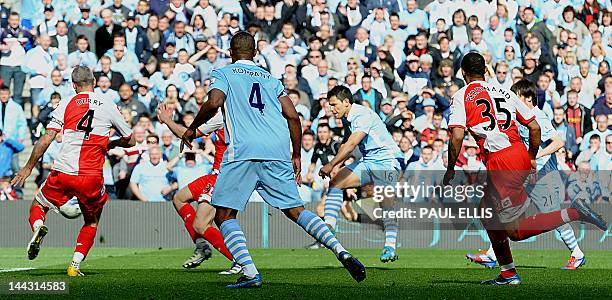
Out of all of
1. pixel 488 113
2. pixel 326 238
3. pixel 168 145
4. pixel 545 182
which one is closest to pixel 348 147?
pixel 545 182

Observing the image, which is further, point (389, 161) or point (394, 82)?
point (394, 82)

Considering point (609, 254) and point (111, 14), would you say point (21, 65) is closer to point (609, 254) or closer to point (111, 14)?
point (111, 14)

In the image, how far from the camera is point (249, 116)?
11211 mm

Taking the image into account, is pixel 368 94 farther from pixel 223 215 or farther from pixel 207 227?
pixel 223 215

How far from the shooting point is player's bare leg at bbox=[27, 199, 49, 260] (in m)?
12.6

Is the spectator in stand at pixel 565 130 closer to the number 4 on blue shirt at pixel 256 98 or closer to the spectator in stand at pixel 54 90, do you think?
the spectator in stand at pixel 54 90

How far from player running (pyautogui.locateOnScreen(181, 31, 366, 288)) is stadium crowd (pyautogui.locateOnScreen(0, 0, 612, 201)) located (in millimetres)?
10116

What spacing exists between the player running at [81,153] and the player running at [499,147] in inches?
158

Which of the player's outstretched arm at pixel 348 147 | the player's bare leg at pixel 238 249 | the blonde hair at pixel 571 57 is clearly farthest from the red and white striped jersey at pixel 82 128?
the blonde hair at pixel 571 57

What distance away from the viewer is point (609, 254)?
63.0 ft

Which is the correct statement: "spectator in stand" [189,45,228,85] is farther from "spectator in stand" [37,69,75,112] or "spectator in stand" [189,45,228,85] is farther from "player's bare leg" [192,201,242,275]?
"player's bare leg" [192,201,242,275]

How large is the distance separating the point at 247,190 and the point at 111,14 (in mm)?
14691

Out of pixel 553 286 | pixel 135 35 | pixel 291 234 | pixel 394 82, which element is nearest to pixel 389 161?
pixel 553 286

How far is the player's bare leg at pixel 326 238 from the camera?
35.7 feet
